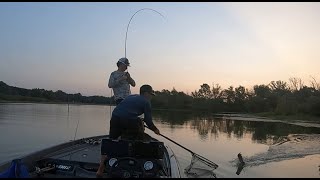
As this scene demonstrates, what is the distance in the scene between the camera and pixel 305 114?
59.4 metres

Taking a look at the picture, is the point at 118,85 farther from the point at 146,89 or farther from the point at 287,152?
the point at 287,152

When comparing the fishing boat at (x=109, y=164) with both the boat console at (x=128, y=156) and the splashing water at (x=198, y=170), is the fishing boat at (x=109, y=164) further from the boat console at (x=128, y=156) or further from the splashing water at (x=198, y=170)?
the splashing water at (x=198, y=170)

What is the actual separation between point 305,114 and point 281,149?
41934mm

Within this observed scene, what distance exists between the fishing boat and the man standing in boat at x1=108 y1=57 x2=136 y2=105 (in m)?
Answer: 1.52

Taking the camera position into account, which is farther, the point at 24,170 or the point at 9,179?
the point at 24,170

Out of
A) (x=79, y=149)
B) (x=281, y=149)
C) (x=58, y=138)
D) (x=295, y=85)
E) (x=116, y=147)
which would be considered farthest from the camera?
(x=295, y=85)

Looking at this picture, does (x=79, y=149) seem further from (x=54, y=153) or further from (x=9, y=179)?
(x=9, y=179)

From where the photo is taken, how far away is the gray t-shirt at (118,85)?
26.9 feet

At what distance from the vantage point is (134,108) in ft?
22.4

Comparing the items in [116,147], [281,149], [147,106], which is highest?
[147,106]

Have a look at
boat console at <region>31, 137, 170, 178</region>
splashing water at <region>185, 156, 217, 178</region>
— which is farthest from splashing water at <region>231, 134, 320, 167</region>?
boat console at <region>31, 137, 170, 178</region>

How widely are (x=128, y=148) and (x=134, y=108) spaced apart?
2.27 feet

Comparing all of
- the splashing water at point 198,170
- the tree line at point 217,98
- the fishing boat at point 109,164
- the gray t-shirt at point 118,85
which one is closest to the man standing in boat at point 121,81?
the gray t-shirt at point 118,85

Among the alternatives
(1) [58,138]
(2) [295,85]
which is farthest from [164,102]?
(1) [58,138]
